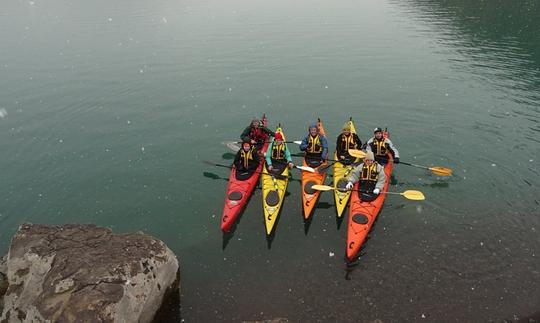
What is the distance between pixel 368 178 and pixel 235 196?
4.85 metres

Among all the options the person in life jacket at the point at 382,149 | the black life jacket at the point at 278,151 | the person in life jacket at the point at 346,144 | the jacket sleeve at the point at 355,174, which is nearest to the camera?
the jacket sleeve at the point at 355,174

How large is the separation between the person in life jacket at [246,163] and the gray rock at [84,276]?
544 centimetres

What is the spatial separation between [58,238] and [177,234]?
168 inches

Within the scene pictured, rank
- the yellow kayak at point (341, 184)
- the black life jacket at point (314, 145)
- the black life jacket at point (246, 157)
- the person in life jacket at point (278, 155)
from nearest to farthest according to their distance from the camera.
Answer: the yellow kayak at point (341, 184)
the black life jacket at point (246, 157)
the person in life jacket at point (278, 155)
the black life jacket at point (314, 145)

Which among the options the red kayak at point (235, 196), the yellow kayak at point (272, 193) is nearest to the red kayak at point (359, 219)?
the yellow kayak at point (272, 193)

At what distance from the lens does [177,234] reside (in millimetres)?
13477

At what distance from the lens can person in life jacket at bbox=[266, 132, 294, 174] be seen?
15406mm

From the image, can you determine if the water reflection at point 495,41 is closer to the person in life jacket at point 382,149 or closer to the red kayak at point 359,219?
the person in life jacket at point 382,149

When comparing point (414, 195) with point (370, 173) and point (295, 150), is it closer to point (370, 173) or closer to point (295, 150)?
point (370, 173)

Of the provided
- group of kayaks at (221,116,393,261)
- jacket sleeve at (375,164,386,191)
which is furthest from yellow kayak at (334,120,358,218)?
A: jacket sleeve at (375,164,386,191)

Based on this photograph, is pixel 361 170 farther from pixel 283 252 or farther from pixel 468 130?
pixel 468 130

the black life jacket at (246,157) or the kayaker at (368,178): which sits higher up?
the black life jacket at (246,157)

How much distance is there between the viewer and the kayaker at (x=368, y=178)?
526 inches

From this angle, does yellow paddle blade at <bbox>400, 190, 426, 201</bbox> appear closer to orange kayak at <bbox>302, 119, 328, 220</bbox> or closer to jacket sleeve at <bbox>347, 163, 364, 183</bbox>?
jacket sleeve at <bbox>347, 163, 364, 183</bbox>
